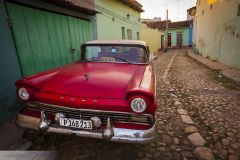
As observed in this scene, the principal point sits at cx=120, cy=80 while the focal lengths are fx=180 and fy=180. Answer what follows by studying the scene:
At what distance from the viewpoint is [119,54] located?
3.71 metres

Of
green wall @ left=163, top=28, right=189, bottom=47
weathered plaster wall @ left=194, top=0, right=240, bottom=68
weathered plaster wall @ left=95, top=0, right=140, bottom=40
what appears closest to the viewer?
weathered plaster wall @ left=194, top=0, right=240, bottom=68

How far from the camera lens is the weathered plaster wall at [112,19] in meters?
8.68

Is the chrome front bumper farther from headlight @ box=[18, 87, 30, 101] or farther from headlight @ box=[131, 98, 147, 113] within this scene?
headlight @ box=[18, 87, 30, 101]

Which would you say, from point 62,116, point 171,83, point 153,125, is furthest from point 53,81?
point 171,83

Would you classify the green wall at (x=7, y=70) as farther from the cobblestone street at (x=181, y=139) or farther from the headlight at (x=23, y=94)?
the headlight at (x=23, y=94)

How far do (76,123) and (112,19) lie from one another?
8.86m

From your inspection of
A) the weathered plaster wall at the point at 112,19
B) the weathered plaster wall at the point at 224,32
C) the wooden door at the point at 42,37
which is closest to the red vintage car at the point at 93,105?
the wooden door at the point at 42,37

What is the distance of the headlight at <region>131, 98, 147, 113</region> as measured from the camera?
7.13ft

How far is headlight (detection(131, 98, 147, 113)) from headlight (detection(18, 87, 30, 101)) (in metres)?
1.51

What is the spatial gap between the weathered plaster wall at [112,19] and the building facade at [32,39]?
2455 millimetres

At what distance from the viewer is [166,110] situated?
411cm

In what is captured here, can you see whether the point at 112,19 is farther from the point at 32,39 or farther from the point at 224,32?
the point at 32,39

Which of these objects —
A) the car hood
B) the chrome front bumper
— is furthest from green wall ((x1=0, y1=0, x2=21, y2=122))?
the chrome front bumper

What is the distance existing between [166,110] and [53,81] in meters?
2.59
